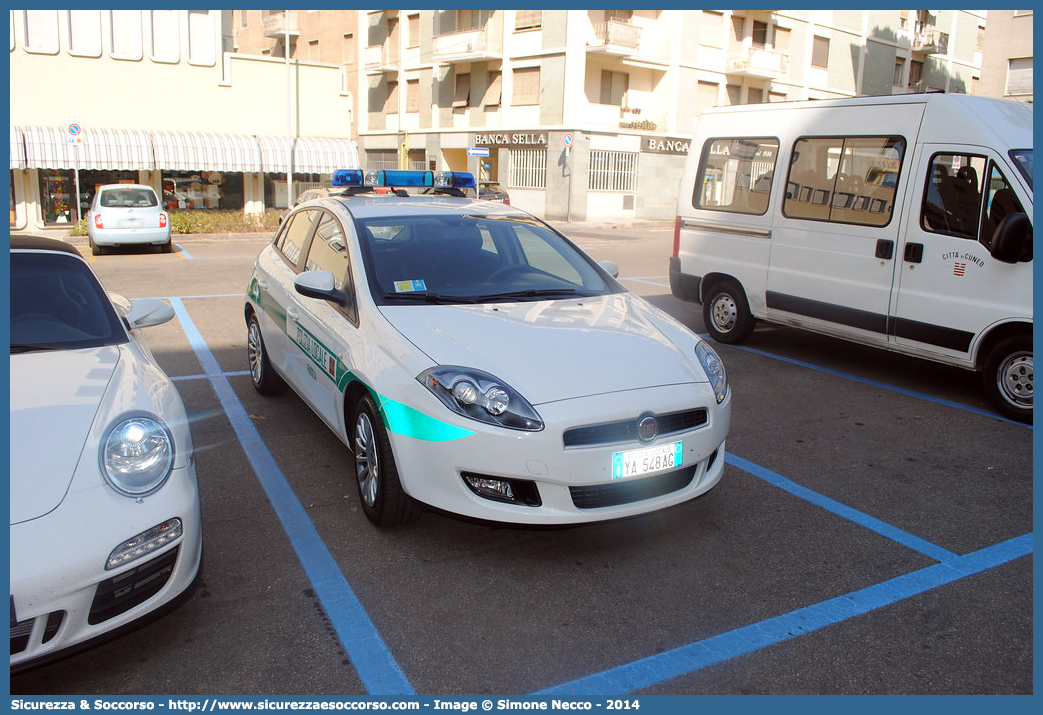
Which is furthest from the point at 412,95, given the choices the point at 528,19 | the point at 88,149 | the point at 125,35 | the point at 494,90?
the point at 88,149

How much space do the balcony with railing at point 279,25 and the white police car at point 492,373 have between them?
46.4 metres

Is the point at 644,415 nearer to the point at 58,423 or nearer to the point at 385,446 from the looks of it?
the point at 385,446

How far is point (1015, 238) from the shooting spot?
232 inches

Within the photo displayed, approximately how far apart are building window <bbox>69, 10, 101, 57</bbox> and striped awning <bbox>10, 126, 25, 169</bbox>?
2995 mm

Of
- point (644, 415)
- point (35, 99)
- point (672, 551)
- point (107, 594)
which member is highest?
point (35, 99)

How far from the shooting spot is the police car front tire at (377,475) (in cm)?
386

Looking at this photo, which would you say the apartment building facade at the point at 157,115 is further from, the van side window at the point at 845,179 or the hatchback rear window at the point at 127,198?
the van side window at the point at 845,179

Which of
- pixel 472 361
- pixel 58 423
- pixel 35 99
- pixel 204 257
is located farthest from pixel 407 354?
pixel 35 99

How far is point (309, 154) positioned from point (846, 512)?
26.4m

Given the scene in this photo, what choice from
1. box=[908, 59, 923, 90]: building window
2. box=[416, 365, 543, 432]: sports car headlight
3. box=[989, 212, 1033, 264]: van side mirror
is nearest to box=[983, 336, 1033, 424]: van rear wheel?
box=[989, 212, 1033, 264]: van side mirror

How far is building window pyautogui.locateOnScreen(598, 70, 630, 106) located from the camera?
3462 cm

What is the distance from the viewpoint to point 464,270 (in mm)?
4797

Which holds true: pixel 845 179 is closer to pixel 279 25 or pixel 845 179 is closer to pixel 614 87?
pixel 614 87

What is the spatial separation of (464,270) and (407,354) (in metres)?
1.09
